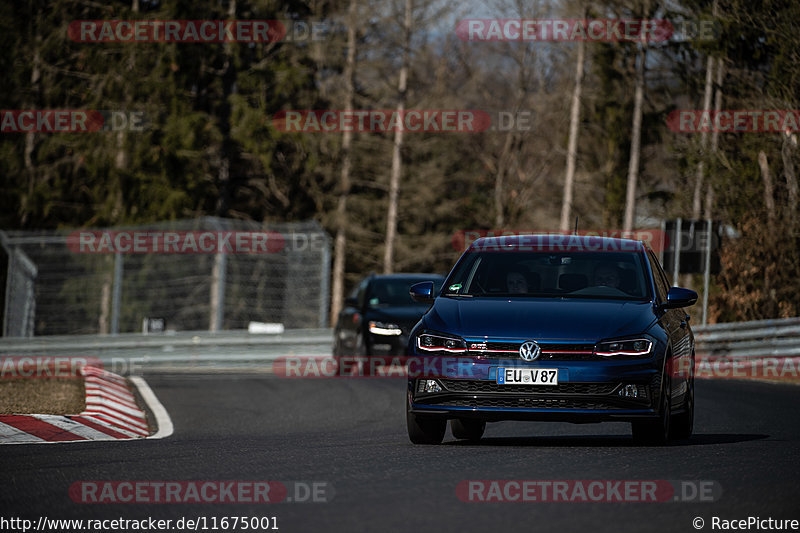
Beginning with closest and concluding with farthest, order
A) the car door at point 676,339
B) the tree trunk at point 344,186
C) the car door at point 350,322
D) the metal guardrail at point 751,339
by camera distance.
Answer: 1. the car door at point 676,339
2. the car door at point 350,322
3. the metal guardrail at point 751,339
4. the tree trunk at point 344,186

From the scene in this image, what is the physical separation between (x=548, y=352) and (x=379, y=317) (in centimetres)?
1324

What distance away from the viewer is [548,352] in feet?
33.0

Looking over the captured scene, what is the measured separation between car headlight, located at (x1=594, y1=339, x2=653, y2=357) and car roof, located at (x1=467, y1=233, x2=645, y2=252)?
1.57 meters

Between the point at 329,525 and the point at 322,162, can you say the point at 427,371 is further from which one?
the point at 322,162

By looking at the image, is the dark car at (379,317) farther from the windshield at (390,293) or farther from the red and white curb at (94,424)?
the red and white curb at (94,424)

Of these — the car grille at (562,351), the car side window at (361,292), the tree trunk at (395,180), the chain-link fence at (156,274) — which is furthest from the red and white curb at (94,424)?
the tree trunk at (395,180)

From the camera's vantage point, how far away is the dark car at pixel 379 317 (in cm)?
2297

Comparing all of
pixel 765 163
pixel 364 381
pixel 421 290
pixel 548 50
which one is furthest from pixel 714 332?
pixel 548 50

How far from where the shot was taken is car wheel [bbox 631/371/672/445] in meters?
10.4

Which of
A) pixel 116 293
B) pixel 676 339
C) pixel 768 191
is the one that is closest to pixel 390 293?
pixel 116 293

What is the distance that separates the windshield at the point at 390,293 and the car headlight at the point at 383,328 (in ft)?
2.17

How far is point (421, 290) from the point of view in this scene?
440 inches

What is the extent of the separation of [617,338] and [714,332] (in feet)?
62.3

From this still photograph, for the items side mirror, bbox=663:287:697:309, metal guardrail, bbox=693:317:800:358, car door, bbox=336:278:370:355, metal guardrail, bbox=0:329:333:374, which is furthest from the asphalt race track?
metal guardrail, bbox=0:329:333:374
